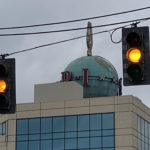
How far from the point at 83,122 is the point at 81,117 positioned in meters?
0.48

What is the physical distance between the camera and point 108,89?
66812 millimetres

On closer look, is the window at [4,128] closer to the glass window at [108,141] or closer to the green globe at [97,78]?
the green globe at [97,78]

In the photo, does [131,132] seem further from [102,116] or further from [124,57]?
[124,57]

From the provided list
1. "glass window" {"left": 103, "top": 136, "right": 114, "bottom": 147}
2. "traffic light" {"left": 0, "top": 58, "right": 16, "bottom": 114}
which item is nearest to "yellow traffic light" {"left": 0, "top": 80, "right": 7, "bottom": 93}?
"traffic light" {"left": 0, "top": 58, "right": 16, "bottom": 114}

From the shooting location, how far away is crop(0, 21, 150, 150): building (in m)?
61.1

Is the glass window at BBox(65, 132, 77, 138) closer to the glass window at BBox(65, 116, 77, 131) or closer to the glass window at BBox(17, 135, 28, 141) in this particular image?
the glass window at BBox(65, 116, 77, 131)

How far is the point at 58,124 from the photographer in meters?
63.4

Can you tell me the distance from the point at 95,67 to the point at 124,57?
50631 mm

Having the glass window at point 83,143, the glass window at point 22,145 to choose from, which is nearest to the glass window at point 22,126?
the glass window at point 22,145

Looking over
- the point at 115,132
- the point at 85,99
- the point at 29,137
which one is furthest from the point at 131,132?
the point at 29,137

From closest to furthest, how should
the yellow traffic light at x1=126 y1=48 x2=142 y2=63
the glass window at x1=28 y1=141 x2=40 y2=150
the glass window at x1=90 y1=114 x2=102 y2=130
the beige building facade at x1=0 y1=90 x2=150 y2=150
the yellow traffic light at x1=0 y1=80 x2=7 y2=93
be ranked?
the yellow traffic light at x1=126 y1=48 x2=142 y2=63, the yellow traffic light at x1=0 y1=80 x2=7 y2=93, the beige building facade at x1=0 y1=90 x2=150 y2=150, the glass window at x1=90 y1=114 x2=102 y2=130, the glass window at x1=28 y1=141 x2=40 y2=150

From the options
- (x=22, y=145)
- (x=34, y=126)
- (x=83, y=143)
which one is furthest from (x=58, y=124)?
(x=22, y=145)

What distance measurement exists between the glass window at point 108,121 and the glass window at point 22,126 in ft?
23.6

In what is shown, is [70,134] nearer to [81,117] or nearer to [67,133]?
[67,133]
